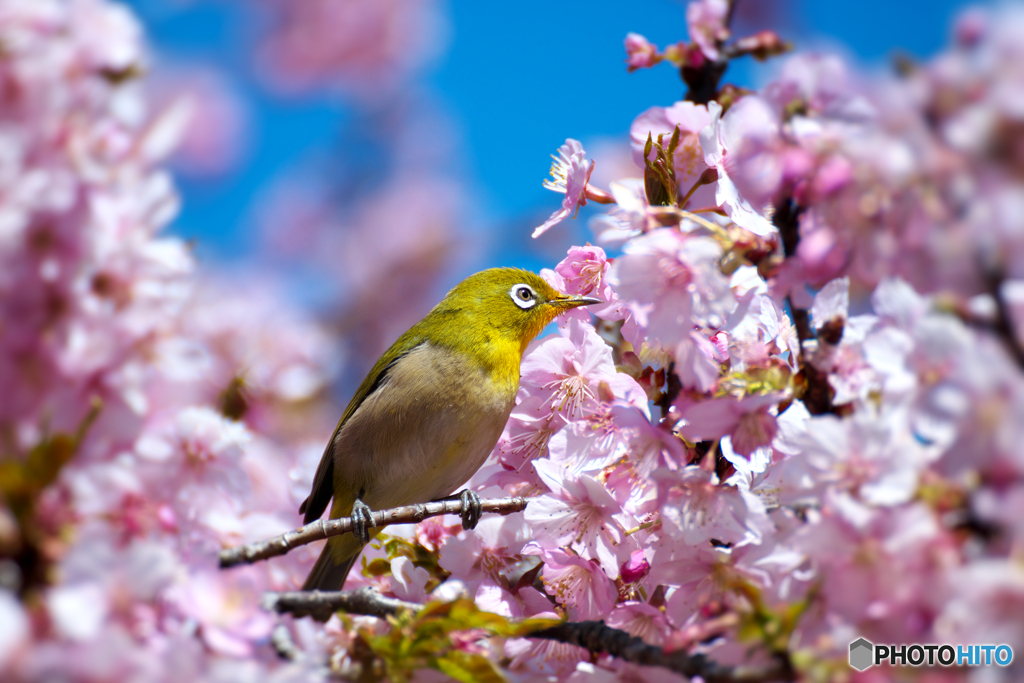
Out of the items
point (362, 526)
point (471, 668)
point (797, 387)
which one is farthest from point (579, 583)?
point (362, 526)

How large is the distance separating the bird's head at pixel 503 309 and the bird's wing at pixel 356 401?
237 mm

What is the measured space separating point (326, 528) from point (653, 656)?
1.26 metres

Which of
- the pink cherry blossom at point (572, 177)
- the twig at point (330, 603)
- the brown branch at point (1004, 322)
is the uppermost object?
the pink cherry blossom at point (572, 177)

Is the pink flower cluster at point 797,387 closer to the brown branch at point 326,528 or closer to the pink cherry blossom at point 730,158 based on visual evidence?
the pink cherry blossom at point 730,158

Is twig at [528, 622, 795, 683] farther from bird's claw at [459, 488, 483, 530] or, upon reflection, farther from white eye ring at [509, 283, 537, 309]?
white eye ring at [509, 283, 537, 309]

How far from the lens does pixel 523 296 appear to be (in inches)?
188

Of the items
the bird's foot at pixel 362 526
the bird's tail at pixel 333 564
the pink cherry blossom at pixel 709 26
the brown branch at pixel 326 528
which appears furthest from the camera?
the bird's tail at pixel 333 564

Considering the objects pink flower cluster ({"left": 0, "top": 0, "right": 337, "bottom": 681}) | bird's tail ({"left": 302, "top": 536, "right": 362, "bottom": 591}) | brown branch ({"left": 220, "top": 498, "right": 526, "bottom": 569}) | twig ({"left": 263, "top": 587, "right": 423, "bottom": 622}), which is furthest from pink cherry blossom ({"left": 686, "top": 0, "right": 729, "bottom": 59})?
bird's tail ({"left": 302, "top": 536, "right": 362, "bottom": 591})

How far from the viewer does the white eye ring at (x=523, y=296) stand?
Result: 4742mm

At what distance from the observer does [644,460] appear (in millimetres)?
2359

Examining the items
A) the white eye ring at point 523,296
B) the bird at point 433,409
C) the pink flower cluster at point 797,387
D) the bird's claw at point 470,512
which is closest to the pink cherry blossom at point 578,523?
the pink flower cluster at point 797,387

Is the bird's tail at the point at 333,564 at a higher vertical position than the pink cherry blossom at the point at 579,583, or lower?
higher

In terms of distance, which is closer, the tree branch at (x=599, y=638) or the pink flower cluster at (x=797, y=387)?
the pink flower cluster at (x=797, y=387)

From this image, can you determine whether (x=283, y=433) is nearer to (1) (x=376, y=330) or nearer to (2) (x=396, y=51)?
(1) (x=376, y=330)
